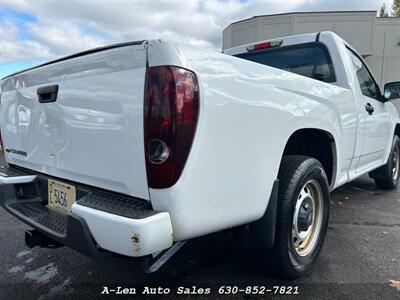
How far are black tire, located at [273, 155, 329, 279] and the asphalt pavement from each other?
14cm

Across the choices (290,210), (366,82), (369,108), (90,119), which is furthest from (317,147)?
(90,119)

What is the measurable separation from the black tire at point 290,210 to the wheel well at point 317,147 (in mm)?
291

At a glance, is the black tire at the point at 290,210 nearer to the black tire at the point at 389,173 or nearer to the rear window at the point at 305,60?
the rear window at the point at 305,60

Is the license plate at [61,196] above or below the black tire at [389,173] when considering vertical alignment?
above

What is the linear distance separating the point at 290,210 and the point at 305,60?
→ 193 centimetres

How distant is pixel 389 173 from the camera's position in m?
5.25

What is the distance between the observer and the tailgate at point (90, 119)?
1.72 m

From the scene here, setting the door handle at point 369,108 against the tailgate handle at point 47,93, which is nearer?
the tailgate handle at point 47,93

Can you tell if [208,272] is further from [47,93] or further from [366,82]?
[366,82]

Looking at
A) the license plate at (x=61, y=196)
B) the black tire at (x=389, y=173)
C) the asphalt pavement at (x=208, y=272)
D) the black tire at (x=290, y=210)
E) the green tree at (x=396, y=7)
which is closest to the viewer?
the license plate at (x=61, y=196)

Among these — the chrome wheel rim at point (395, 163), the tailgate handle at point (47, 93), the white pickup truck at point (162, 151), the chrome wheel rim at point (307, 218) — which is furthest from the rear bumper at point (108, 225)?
the chrome wheel rim at point (395, 163)

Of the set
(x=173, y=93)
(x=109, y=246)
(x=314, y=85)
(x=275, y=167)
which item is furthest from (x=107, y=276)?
(x=314, y=85)

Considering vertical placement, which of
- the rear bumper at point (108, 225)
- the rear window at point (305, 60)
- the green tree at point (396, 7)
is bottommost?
the rear bumper at point (108, 225)

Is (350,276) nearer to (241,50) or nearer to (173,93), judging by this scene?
(173,93)
